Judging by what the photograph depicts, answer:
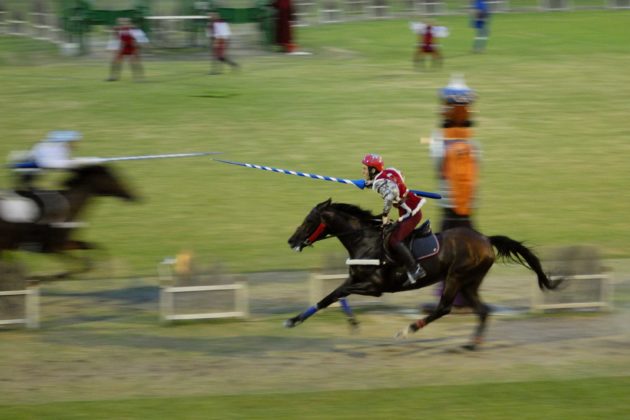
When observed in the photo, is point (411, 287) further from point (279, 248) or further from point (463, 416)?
point (279, 248)

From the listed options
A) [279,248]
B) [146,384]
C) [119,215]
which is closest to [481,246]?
[146,384]

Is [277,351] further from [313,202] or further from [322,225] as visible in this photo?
[313,202]

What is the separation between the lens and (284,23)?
99.1 ft

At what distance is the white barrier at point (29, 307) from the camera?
11.7m

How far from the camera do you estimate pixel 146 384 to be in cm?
1006

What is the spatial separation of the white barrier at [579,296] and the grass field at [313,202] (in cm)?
26

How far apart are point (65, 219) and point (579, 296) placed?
6191 millimetres

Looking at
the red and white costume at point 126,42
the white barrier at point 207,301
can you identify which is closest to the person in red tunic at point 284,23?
the red and white costume at point 126,42

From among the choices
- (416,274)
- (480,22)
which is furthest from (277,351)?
(480,22)

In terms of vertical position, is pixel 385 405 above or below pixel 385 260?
below

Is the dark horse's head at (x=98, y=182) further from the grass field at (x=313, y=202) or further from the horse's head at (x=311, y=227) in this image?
the horse's head at (x=311, y=227)

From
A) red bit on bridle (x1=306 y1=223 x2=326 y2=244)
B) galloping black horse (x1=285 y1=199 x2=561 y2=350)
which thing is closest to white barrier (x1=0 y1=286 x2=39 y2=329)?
galloping black horse (x1=285 y1=199 x2=561 y2=350)

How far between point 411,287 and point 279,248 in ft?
15.7

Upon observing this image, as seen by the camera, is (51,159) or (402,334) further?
(51,159)
